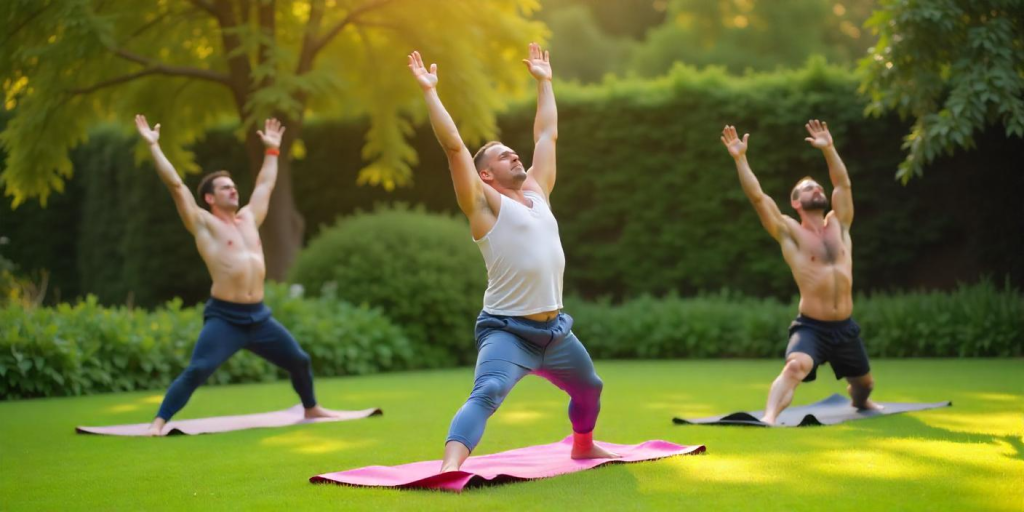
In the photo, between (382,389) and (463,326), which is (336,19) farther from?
(382,389)

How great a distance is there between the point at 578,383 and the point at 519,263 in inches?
30.2

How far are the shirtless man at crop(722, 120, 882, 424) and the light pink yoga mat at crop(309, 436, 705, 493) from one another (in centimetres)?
200

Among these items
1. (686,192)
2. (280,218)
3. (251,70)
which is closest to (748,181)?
(686,192)

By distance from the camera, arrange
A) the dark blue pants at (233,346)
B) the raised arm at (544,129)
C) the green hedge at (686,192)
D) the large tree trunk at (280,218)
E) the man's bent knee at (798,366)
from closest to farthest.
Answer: the raised arm at (544,129) → the man's bent knee at (798,366) → the dark blue pants at (233,346) → the green hedge at (686,192) → the large tree trunk at (280,218)

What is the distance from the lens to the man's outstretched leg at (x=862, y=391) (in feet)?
26.5

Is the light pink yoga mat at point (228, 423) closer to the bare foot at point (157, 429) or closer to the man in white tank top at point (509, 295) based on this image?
the bare foot at point (157, 429)

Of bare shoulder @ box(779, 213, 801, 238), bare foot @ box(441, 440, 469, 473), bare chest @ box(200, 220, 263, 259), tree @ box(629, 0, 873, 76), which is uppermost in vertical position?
tree @ box(629, 0, 873, 76)

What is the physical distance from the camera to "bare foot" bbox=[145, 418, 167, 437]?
25.7 ft

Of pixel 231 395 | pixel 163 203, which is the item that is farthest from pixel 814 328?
pixel 163 203

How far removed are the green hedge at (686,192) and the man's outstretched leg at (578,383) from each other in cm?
1049

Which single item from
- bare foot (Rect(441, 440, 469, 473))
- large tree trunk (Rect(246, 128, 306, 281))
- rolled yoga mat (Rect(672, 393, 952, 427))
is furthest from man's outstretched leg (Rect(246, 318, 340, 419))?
large tree trunk (Rect(246, 128, 306, 281))

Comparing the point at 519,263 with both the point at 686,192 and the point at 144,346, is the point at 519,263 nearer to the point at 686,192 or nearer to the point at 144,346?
the point at 144,346

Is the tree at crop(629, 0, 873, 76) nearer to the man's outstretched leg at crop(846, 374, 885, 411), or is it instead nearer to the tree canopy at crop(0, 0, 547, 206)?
the tree canopy at crop(0, 0, 547, 206)

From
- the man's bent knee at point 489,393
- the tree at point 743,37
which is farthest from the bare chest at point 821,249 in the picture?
the tree at point 743,37
